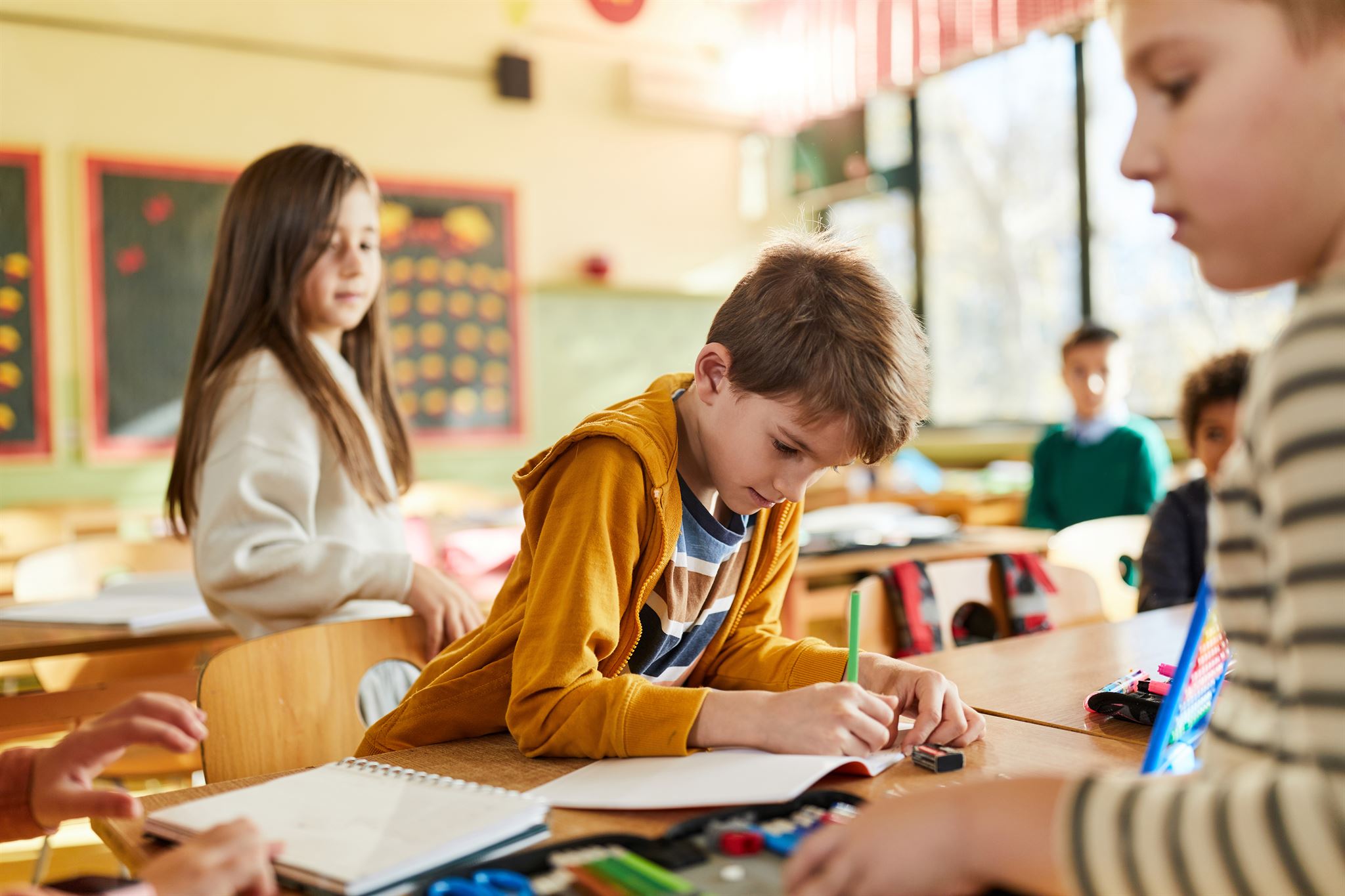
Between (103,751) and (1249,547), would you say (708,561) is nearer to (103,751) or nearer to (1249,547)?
(103,751)

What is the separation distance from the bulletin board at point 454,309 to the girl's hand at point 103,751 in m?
3.86

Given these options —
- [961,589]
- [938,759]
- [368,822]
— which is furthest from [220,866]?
[961,589]

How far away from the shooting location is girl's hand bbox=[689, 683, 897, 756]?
839 mm

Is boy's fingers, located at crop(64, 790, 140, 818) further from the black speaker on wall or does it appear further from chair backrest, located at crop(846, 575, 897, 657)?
the black speaker on wall

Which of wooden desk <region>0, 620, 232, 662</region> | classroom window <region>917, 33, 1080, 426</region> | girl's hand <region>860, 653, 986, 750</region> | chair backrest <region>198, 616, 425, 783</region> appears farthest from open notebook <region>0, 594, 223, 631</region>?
classroom window <region>917, 33, 1080, 426</region>

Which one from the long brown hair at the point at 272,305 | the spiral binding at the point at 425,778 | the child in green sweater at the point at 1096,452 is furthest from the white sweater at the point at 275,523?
the child in green sweater at the point at 1096,452

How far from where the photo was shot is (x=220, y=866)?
1.97 ft

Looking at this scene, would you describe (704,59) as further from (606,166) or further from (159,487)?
(159,487)

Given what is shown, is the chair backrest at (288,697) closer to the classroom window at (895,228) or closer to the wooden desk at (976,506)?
the wooden desk at (976,506)

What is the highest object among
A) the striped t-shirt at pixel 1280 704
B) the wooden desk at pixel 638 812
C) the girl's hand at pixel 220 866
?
the striped t-shirt at pixel 1280 704

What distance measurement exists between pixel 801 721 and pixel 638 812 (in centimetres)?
17

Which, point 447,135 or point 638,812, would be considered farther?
point 447,135

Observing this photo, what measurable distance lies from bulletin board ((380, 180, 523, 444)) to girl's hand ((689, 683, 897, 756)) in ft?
12.8

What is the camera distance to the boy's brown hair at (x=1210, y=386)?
6.99ft
